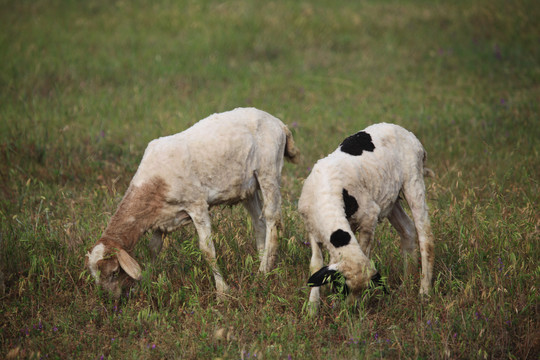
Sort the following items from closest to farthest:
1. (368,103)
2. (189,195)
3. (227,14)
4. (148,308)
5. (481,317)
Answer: (481,317)
(148,308)
(189,195)
(368,103)
(227,14)

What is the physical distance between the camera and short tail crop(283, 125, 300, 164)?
664 cm

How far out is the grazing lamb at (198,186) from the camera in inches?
218

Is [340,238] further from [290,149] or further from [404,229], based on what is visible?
[290,149]

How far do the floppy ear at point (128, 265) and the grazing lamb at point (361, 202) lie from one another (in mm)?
1553

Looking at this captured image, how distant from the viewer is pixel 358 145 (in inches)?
226

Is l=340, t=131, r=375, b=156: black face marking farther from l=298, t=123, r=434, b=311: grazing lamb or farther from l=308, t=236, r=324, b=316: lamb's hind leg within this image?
l=308, t=236, r=324, b=316: lamb's hind leg

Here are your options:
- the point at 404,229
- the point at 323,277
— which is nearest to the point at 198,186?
the point at 323,277

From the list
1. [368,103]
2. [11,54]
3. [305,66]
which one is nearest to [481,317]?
[368,103]

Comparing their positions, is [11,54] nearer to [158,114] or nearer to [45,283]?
[158,114]

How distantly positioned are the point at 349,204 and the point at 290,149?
160 cm

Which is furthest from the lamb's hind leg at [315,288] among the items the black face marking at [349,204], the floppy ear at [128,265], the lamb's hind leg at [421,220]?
the floppy ear at [128,265]

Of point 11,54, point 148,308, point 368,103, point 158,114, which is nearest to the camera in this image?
point 148,308

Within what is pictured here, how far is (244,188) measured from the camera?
6.14 meters

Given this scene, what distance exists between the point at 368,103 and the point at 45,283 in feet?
24.6
